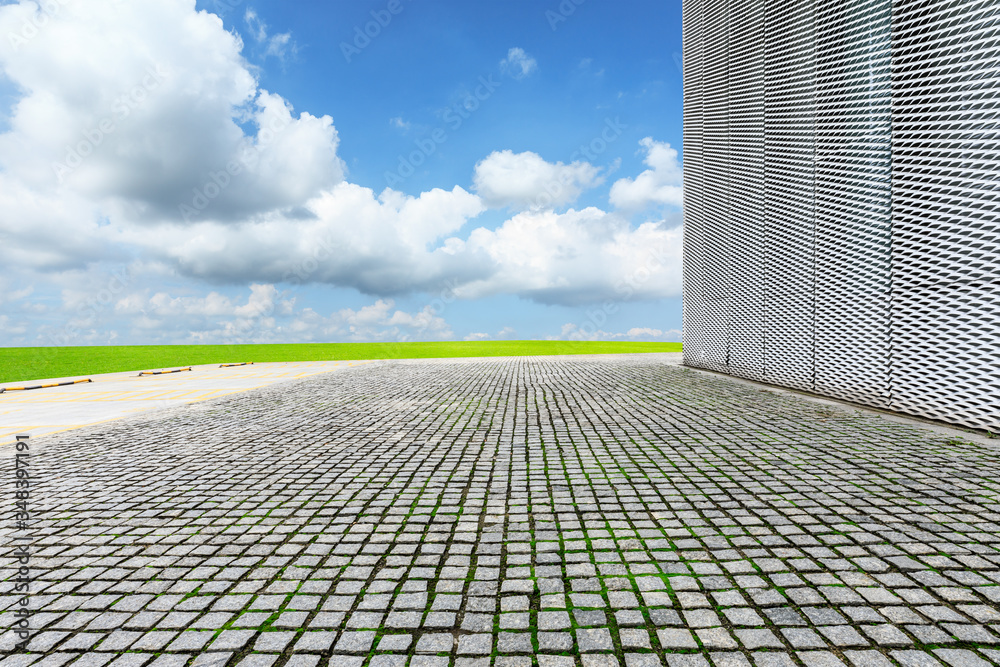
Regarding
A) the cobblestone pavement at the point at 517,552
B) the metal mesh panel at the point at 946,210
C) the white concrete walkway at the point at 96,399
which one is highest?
the metal mesh panel at the point at 946,210

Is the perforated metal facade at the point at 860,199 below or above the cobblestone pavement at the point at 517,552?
above

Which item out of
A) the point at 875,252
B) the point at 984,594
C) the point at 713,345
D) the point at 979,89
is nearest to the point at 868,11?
the point at 979,89

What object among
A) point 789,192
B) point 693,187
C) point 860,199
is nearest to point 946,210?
point 860,199

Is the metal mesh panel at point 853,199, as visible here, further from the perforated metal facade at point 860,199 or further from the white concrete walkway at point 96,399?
the white concrete walkway at point 96,399

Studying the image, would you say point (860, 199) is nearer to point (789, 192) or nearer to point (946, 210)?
point (946, 210)

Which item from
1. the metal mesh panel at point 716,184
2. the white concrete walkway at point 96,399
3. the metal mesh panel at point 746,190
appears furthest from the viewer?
the metal mesh panel at point 716,184

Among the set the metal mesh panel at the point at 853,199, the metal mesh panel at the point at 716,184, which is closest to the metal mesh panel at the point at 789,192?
the metal mesh panel at the point at 853,199

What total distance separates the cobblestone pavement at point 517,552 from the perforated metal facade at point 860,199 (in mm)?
2546

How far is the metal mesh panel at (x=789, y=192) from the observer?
38.5 feet

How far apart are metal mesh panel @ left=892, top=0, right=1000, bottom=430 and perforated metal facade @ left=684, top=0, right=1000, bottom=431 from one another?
22 mm

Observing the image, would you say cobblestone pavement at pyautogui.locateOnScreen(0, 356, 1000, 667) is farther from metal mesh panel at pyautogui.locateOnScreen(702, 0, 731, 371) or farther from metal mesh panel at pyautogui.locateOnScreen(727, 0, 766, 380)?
metal mesh panel at pyautogui.locateOnScreen(702, 0, 731, 371)

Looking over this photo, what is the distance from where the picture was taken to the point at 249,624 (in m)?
2.60

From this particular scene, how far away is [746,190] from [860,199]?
4898mm

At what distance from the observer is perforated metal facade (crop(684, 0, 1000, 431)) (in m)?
7.59
